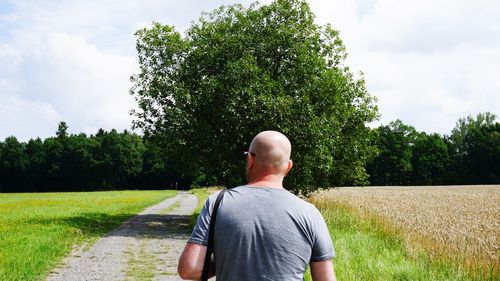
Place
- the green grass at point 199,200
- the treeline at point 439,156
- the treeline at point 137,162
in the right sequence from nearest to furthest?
1. the green grass at point 199,200
2. the treeline at point 439,156
3. the treeline at point 137,162

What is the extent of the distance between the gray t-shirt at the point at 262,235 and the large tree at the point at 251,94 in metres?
16.4

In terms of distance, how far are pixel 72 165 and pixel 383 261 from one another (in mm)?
112858

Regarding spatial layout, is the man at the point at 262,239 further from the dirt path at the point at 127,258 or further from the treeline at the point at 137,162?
the treeline at the point at 137,162

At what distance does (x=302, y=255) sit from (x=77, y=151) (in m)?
117

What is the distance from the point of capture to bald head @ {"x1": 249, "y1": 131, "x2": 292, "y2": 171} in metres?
3.42

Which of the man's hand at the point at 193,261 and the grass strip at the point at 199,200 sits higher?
the man's hand at the point at 193,261

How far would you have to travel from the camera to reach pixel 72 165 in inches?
4500

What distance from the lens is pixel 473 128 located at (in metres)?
112

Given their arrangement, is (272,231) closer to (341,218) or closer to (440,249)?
(440,249)

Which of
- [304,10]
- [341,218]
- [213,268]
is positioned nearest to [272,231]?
[213,268]

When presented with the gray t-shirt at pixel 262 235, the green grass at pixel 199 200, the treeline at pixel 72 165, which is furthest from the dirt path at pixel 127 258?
the treeline at pixel 72 165

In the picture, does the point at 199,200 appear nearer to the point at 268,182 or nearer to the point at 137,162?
the point at 268,182

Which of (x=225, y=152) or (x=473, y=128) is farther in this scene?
(x=473, y=128)

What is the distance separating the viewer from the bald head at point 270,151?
3.42 metres
